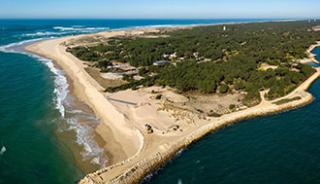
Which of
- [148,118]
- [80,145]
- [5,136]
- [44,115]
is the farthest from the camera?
[44,115]

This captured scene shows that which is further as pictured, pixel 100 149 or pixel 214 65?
pixel 214 65

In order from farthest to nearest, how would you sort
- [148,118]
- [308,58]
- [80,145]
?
[308,58]
[148,118]
[80,145]

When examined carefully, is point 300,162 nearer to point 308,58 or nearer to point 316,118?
point 316,118

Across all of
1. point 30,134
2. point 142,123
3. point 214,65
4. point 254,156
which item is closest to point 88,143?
point 142,123

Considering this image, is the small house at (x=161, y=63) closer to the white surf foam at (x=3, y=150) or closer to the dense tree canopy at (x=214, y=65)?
the dense tree canopy at (x=214, y=65)

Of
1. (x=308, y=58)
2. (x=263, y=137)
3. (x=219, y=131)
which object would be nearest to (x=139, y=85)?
(x=219, y=131)

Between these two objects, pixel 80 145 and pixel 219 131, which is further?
pixel 219 131

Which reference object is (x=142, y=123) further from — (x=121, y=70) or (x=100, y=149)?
(x=121, y=70)

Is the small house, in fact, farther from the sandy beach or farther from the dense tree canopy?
the sandy beach

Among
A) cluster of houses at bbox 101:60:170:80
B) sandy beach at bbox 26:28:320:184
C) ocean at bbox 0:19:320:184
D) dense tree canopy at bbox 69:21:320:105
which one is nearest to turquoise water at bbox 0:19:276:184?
ocean at bbox 0:19:320:184
